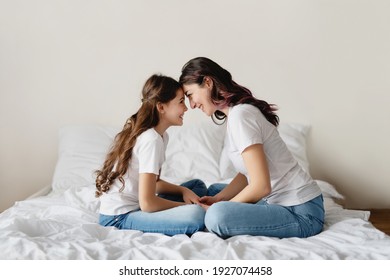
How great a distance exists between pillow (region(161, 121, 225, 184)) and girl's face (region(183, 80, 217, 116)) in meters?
0.83

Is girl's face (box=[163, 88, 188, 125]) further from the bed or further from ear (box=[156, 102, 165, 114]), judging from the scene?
the bed

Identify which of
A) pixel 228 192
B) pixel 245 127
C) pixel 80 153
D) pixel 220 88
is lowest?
pixel 80 153

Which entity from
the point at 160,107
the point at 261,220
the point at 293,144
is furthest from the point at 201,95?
the point at 293,144

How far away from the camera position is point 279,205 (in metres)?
1.90

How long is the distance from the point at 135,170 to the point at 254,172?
477mm

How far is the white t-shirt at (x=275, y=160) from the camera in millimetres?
1857

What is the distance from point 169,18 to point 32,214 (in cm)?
159

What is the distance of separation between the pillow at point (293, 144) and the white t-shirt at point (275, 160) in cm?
91

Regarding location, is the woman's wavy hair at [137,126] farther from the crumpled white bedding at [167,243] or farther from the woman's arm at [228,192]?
Result: the woman's arm at [228,192]

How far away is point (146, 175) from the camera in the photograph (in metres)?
1.88

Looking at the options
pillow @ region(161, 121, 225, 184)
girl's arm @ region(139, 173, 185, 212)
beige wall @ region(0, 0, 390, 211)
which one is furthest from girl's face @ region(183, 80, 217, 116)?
beige wall @ region(0, 0, 390, 211)

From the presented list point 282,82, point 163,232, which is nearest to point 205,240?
point 163,232

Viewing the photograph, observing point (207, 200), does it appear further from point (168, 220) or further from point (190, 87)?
point (190, 87)

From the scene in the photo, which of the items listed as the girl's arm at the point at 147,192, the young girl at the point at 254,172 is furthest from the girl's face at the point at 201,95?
the girl's arm at the point at 147,192
